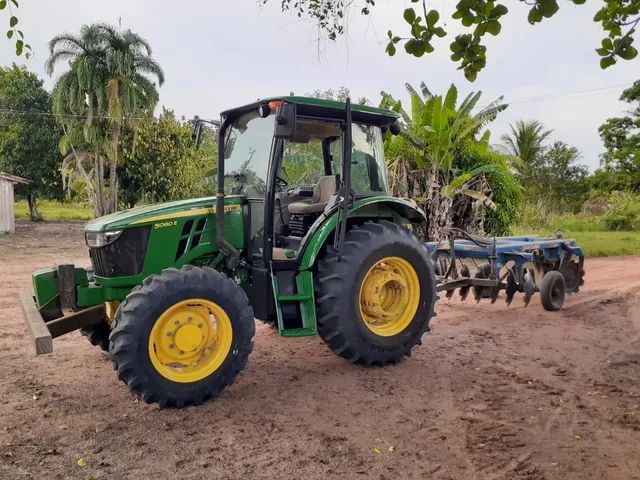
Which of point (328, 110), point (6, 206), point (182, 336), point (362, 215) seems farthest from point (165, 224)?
point (6, 206)

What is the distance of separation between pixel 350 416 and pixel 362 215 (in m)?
2.02

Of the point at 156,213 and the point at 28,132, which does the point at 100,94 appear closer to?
the point at 28,132

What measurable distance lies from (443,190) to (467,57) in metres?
11.1

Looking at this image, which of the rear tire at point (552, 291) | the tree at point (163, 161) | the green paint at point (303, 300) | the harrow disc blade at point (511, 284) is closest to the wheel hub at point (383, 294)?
the green paint at point (303, 300)

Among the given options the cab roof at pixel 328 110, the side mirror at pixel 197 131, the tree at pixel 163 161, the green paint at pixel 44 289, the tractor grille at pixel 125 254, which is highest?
the tree at pixel 163 161

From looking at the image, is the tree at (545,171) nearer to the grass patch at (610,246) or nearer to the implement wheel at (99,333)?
the grass patch at (610,246)

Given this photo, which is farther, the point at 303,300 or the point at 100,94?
the point at 100,94

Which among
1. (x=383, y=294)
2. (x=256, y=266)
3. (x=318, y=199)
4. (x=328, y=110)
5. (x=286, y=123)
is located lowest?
(x=383, y=294)

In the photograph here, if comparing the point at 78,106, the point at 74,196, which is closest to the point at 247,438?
the point at 78,106

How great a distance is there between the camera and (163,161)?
26375 mm

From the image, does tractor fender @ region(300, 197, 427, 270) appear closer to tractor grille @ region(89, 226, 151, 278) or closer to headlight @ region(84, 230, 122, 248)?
tractor grille @ region(89, 226, 151, 278)

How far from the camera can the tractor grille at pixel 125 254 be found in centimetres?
479

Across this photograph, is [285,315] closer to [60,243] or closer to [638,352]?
[638,352]

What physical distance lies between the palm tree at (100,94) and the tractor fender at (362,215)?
21969 millimetres
